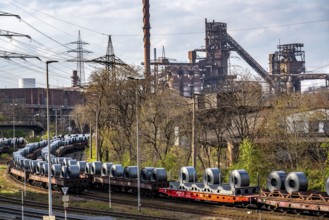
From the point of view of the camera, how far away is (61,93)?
177000 millimetres

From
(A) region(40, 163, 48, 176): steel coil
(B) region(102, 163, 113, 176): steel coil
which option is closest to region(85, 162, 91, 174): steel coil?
(B) region(102, 163, 113, 176): steel coil

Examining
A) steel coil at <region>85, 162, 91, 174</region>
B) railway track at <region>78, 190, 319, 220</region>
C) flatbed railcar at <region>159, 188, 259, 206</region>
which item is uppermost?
steel coil at <region>85, 162, 91, 174</region>

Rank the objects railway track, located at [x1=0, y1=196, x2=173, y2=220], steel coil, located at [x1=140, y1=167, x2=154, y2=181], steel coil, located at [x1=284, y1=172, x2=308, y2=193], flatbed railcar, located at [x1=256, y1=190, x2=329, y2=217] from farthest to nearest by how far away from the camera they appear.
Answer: steel coil, located at [x1=140, y1=167, x2=154, y2=181]
railway track, located at [x1=0, y1=196, x2=173, y2=220]
steel coil, located at [x1=284, y1=172, x2=308, y2=193]
flatbed railcar, located at [x1=256, y1=190, x2=329, y2=217]

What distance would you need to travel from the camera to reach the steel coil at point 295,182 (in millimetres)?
31625

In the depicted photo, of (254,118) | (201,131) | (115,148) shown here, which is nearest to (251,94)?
(254,118)

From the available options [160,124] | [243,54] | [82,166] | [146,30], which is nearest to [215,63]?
[243,54]

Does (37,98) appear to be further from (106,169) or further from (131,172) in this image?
(131,172)

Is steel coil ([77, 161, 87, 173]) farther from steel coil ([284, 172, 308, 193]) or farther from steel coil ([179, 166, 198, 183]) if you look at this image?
steel coil ([284, 172, 308, 193])

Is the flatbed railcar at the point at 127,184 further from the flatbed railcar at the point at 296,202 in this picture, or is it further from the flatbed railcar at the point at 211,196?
the flatbed railcar at the point at 296,202

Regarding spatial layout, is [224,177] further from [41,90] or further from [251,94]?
[41,90]

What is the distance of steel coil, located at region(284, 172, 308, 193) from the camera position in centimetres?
3162

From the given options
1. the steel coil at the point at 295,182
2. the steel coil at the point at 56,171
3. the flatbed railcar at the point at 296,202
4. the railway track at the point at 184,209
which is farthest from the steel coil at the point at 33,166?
the steel coil at the point at 295,182

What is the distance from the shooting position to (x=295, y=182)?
3183cm

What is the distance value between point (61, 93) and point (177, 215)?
14925 centimetres
